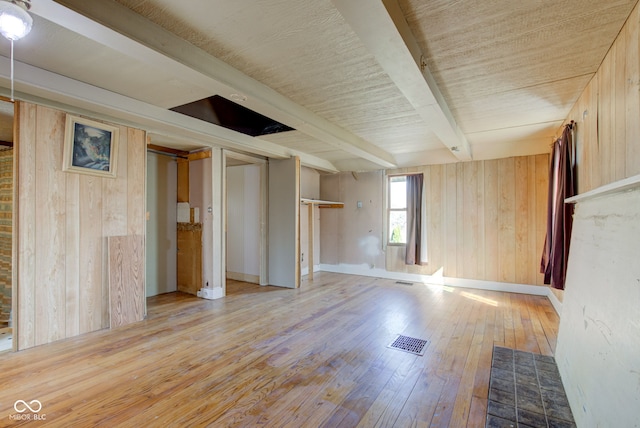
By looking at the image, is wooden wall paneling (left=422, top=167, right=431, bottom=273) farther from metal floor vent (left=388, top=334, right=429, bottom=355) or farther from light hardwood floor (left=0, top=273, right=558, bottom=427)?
metal floor vent (left=388, top=334, right=429, bottom=355)

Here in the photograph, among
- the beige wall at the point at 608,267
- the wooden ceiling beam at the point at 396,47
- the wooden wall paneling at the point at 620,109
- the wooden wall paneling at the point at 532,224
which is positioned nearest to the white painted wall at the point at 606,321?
the beige wall at the point at 608,267

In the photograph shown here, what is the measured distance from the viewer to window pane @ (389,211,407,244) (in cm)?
628

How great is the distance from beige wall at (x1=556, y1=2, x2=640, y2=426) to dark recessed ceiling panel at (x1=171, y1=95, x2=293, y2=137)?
3185 mm

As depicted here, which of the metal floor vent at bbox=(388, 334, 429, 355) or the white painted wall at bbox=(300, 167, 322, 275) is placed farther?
the white painted wall at bbox=(300, 167, 322, 275)

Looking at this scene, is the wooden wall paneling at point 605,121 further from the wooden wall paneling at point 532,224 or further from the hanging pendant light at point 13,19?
the hanging pendant light at point 13,19

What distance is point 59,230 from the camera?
117 inches

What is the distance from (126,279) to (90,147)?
151 cm

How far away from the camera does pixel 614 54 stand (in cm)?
209

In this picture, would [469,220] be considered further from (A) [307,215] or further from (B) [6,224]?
(B) [6,224]

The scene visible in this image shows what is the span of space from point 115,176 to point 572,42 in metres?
4.37

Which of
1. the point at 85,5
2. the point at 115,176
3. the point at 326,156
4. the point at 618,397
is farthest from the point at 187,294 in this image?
the point at 618,397

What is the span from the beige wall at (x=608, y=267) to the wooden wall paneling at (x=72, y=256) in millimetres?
4224

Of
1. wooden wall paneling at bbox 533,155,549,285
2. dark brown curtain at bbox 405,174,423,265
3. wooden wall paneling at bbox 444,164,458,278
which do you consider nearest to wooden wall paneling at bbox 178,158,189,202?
dark brown curtain at bbox 405,174,423,265

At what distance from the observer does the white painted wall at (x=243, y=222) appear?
573cm
